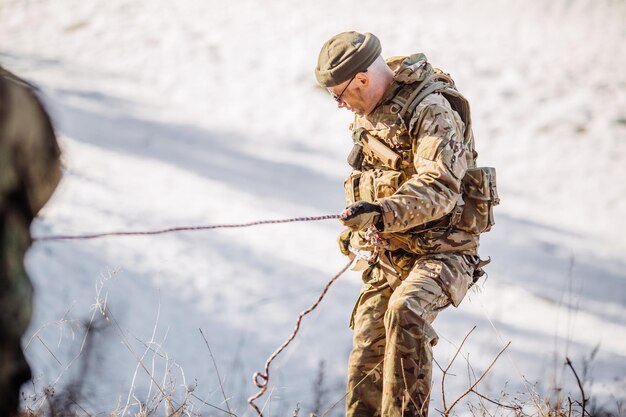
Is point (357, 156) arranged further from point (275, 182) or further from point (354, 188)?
point (275, 182)

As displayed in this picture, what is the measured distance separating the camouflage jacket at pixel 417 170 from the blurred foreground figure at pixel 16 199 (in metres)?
1.51

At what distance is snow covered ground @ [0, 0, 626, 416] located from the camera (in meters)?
7.56

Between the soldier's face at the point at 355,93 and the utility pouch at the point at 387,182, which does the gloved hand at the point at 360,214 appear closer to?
the utility pouch at the point at 387,182

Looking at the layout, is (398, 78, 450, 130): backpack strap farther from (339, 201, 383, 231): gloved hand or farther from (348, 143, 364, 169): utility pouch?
(339, 201, 383, 231): gloved hand

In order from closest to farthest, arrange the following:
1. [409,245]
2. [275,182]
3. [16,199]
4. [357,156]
Answer: [16,199], [409,245], [357,156], [275,182]

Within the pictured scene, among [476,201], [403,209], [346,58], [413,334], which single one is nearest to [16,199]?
[403,209]

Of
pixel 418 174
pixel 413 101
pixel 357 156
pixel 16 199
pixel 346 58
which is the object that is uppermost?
pixel 346 58

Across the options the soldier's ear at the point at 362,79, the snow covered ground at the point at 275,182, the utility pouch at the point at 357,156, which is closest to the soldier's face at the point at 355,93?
the soldier's ear at the point at 362,79

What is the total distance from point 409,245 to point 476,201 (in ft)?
1.26

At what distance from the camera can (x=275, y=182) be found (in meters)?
10.5

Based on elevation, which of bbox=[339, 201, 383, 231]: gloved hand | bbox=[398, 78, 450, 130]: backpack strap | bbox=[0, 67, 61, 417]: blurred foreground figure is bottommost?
bbox=[0, 67, 61, 417]: blurred foreground figure

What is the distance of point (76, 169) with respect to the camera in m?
10.0

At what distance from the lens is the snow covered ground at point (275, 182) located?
298 inches

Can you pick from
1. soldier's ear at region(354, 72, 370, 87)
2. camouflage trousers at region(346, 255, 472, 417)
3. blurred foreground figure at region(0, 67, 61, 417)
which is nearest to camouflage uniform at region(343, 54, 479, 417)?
camouflage trousers at region(346, 255, 472, 417)
